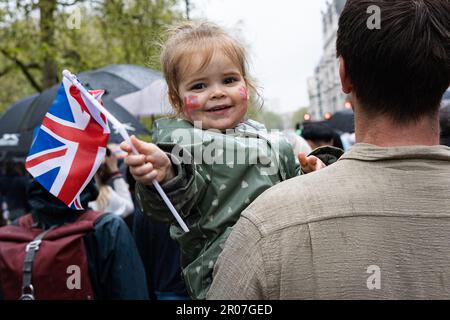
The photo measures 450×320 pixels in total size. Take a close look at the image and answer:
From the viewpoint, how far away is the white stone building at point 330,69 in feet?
10.4

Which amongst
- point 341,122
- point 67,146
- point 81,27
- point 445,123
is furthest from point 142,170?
point 81,27

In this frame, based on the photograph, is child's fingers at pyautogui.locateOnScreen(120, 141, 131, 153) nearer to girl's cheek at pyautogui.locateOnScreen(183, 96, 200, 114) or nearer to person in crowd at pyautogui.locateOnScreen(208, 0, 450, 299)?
person in crowd at pyautogui.locateOnScreen(208, 0, 450, 299)

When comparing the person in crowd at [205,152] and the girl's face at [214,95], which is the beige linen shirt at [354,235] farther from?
the girl's face at [214,95]

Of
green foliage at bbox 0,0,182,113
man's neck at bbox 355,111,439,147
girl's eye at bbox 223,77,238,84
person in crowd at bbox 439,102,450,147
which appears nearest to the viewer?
man's neck at bbox 355,111,439,147

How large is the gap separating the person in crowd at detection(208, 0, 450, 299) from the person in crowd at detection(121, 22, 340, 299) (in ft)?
1.31

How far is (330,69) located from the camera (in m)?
63.8

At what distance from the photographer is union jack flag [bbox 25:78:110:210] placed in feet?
7.42

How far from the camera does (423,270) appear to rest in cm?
149

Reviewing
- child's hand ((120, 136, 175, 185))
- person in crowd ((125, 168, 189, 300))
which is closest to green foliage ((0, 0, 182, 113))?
person in crowd ((125, 168, 189, 300))

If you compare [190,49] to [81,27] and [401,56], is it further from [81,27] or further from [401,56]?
[81,27]

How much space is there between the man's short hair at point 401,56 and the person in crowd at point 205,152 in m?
0.57

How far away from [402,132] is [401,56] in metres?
0.20

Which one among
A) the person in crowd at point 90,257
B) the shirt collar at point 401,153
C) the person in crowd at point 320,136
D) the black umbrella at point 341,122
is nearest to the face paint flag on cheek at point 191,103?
the shirt collar at point 401,153
